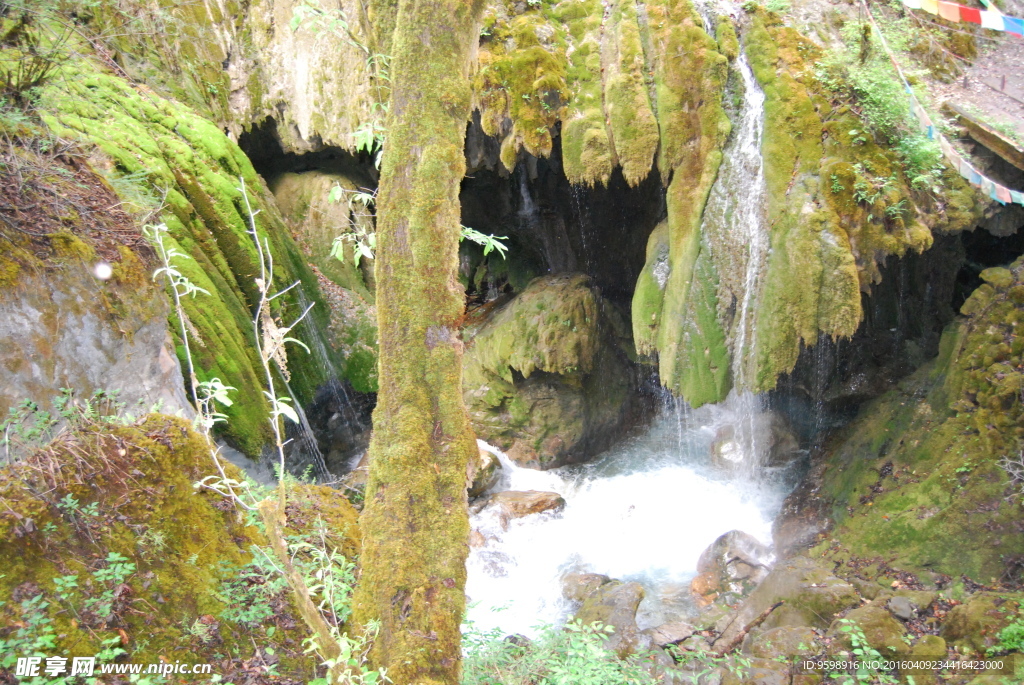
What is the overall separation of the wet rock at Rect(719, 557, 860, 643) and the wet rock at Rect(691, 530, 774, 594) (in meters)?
0.73

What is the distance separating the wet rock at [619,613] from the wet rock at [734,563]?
1057 millimetres

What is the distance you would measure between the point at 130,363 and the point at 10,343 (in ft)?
2.83

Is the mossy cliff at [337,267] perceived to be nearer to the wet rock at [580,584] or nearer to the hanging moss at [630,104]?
the hanging moss at [630,104]

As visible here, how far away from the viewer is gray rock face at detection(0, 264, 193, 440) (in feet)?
14.3

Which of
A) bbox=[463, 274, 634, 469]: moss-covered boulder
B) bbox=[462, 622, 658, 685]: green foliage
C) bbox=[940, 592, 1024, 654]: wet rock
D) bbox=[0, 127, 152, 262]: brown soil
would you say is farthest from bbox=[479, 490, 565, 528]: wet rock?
bbox=[0, 127, 152, 262]: brown soil

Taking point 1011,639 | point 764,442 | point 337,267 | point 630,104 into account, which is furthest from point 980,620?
point 337,267

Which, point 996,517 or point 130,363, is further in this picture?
point 996,517

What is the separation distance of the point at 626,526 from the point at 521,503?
4.69 ft

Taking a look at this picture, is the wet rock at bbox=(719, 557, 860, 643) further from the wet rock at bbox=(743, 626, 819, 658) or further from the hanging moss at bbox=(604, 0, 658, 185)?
the hanging moss at bbox=(604, 0, 658, 185)

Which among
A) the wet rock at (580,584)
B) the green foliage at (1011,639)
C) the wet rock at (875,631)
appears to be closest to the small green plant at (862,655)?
the wet rock at (875,631)

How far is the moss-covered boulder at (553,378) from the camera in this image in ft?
30.6

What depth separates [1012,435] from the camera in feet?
18.3

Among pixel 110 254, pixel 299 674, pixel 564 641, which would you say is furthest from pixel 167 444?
pixel 564 641

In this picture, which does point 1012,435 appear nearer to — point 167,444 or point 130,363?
point 167,444
